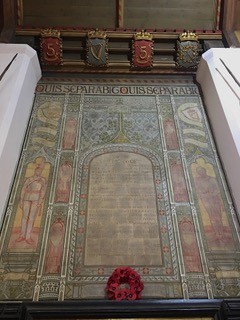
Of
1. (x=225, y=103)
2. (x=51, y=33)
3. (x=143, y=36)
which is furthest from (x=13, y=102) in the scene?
(x=225, y=103)

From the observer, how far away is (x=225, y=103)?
516 cm

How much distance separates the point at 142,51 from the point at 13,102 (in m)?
2.24

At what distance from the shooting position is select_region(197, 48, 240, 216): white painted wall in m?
4.54

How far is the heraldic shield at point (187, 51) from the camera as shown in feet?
20.8

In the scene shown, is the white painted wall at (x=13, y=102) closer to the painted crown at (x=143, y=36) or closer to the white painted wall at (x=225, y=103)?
the painted crown at (x=143, y=36)

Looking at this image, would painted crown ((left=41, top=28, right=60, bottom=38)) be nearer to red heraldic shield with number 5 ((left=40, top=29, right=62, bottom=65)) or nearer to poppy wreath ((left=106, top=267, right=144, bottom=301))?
red heraldic shield with number 5 ((left=40, top=29, right=62, bottom=65))

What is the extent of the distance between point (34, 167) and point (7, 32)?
8.62ft

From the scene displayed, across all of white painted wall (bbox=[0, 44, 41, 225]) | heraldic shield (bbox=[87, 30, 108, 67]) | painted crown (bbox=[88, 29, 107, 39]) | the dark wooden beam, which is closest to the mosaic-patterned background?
white painted wall (bbox=[0, 44, 41, 225])

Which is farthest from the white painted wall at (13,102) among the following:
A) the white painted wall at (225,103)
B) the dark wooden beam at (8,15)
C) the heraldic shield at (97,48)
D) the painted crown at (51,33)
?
the white painted wall at (225,103)

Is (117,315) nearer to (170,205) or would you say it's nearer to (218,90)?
(170,205)

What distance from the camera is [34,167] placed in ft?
15.9

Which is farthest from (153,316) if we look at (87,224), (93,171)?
(93,171)

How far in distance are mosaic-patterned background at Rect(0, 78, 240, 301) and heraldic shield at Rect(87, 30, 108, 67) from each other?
46 cm

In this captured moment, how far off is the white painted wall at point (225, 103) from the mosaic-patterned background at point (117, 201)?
0.14 m
